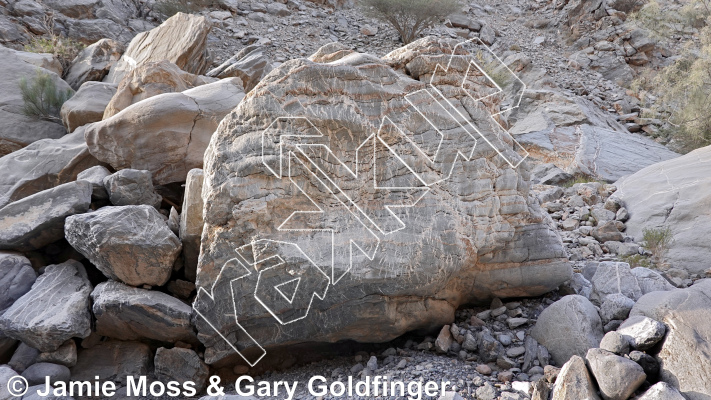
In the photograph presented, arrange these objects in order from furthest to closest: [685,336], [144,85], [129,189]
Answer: [144,85]
[129,189]
[685,336]

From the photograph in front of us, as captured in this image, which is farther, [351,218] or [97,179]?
[97,179]

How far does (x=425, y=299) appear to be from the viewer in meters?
3.49

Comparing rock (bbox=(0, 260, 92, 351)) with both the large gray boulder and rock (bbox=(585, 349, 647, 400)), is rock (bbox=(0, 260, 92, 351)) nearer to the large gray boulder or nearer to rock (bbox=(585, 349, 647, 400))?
rock (bbox=(585, 349, 647, 400))

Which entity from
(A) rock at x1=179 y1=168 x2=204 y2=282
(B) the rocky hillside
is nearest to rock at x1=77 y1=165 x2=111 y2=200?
(B) the rocky hillside

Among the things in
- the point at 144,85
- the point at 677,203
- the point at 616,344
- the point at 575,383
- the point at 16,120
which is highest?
the point at 677,203

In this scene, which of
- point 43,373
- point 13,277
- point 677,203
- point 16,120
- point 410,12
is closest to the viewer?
point 43,373

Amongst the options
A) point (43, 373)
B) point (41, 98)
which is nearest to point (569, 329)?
point (43, 373)

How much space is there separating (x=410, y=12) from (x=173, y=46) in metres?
6.40

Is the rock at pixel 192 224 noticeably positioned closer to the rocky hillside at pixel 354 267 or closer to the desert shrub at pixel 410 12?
the rocky hillside at pixel 354 267

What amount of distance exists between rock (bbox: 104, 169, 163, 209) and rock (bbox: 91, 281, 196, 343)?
988 millimetres

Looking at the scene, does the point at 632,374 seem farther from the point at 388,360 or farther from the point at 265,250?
the point at 265,250

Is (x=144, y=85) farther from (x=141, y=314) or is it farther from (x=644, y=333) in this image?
(x=644, y=333)

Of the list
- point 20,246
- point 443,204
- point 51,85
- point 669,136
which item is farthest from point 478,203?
point 669,136

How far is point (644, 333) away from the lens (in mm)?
2771
